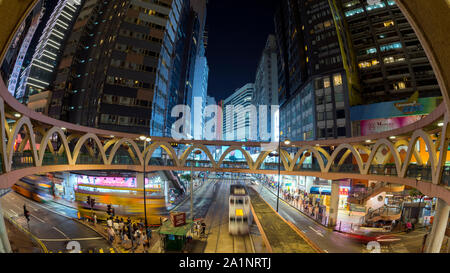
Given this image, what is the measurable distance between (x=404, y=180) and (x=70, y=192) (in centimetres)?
3765

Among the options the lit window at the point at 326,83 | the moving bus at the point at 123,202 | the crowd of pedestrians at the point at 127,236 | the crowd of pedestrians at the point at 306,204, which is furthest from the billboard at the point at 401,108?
the crowd of pedestrians at the point at 127,236

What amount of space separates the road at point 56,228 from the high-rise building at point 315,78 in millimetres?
40012

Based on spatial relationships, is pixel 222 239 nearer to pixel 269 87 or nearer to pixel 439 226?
pixel 439 226

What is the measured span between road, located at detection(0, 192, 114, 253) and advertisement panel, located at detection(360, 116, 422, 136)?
1612 inches

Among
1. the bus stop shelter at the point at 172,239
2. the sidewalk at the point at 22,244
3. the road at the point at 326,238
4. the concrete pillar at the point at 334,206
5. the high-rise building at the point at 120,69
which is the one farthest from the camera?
the high-rise building at the point at 120,69

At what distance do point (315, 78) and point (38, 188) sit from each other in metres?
54.1

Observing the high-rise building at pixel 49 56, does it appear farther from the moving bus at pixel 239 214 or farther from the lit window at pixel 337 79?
the lit window at pixel 337 79

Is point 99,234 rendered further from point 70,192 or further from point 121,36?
point 121,36

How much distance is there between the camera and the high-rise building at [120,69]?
38.8 m

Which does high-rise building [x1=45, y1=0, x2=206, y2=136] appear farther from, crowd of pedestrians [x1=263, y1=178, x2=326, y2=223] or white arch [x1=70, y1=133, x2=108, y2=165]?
crowd of pedestrians [x1=263, y1=178, x2=326, y2=223]

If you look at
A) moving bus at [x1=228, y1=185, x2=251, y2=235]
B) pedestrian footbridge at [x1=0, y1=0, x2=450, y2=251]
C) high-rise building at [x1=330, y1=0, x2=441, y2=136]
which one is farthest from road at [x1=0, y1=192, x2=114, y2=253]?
high-rise building at [x1=330, y1=0, x2=441, y2=136]

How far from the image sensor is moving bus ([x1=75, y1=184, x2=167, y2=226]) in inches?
835
